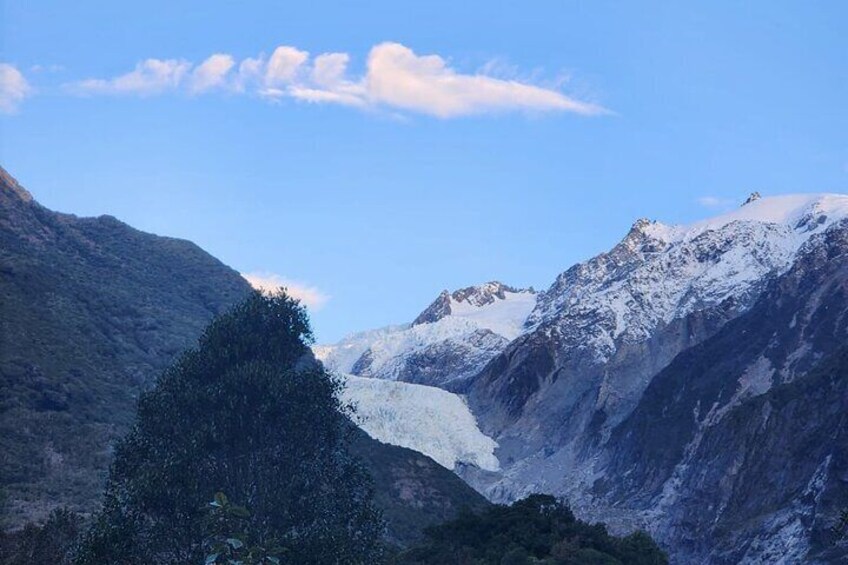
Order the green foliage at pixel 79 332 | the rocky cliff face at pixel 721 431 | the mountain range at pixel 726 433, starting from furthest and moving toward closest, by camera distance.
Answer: the rocky cliff face at pixel 721 431
the mountain range at pixel 726 433
the green foliage at pixel 79 332

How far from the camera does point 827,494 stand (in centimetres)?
10388

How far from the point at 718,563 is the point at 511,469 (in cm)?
7052

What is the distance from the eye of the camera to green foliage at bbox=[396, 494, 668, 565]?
228 ft

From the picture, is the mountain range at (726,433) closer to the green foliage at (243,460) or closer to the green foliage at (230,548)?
Result: the green foliage at (243,460)

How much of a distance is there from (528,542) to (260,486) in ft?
Result: 60.9

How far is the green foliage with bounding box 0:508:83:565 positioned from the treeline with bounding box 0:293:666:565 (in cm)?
10

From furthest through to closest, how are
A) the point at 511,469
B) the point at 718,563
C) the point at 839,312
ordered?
the point at 511,469, the point at 839,312, the point at 718,563

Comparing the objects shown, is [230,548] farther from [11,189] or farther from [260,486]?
[11,189]

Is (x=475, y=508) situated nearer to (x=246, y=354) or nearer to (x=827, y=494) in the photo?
A: (x=827, y=494)

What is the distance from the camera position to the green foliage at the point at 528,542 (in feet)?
228

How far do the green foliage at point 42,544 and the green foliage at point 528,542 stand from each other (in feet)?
65.8

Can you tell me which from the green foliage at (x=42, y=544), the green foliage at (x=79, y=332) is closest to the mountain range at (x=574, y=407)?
the green foliage at (x=79, y=332)

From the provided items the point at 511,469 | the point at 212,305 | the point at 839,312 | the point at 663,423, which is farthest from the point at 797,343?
the point at 212,305

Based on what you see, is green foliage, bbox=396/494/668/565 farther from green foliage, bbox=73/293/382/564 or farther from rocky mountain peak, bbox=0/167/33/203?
rocky mountain peak, bbox=0/167/33/203
